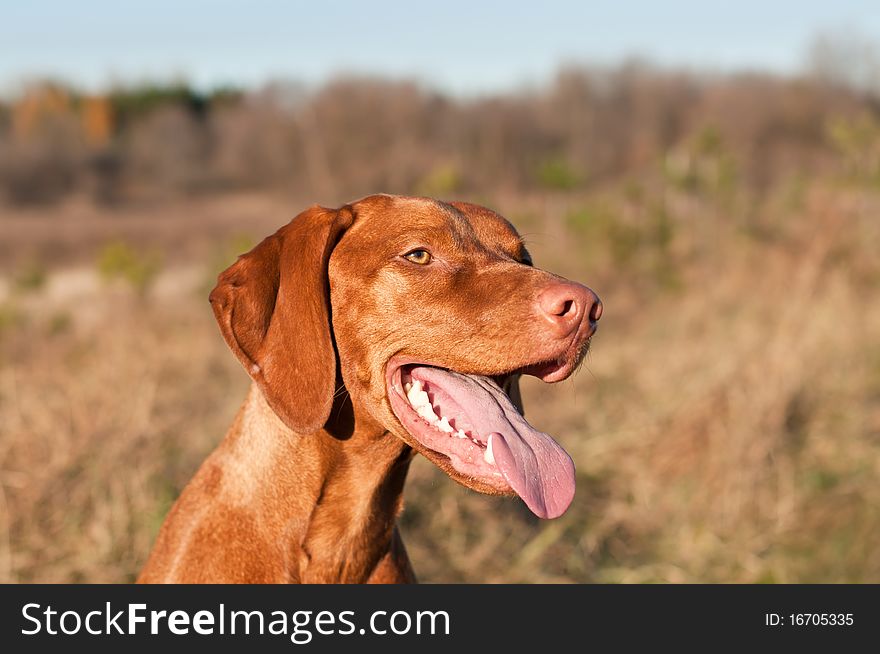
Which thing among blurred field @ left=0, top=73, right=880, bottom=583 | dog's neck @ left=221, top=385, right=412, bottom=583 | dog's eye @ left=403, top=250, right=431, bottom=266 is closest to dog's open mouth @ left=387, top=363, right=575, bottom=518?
dog's neck @ left=221, top=385, right=412, bottom=583

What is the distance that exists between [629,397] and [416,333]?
497 centimetres

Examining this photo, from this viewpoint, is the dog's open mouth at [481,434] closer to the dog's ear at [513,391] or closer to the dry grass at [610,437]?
the dog's ear at [513,391]

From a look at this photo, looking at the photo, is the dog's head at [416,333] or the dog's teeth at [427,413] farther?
the dog's teeth at [427,413]

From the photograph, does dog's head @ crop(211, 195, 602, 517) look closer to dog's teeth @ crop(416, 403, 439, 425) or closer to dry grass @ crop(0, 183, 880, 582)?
dog's teeth @ crop(416, 403, 439, 425)

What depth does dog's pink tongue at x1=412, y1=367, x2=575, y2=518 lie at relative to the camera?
8.32 ft

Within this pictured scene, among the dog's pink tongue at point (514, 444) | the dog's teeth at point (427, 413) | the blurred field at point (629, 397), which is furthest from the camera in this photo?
the blurred field at point (629, 397)

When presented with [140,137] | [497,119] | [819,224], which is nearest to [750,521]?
[819,224]

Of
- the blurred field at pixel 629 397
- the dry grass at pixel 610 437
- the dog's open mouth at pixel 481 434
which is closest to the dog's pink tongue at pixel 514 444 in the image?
the dog's open mouth at pixel 481 434

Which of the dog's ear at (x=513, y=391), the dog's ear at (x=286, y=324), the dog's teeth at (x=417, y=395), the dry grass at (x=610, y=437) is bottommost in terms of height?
the dry grass at (x=610, y=437)

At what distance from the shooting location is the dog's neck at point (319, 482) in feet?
9.00

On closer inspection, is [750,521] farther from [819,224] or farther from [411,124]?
[411,124]

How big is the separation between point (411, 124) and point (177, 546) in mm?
15263

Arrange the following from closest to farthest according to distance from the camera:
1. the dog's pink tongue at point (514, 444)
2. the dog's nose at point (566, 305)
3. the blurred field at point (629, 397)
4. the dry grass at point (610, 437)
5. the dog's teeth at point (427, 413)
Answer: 1. the dog's nose at point (566, 305)
2. the dog's pink tongue at point (514, 444)
3. the dog's teeth at point (427, 413)
4. the dry grass at point (610, 437)
5. the blurred field at point (629, 397)

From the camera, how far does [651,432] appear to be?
6641 mm
